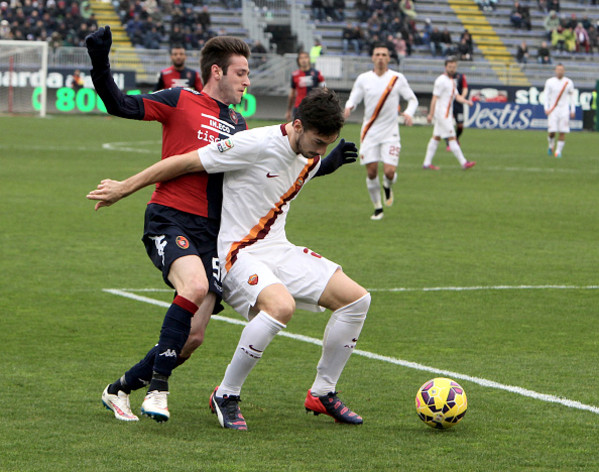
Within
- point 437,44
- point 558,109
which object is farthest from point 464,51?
point 558,109

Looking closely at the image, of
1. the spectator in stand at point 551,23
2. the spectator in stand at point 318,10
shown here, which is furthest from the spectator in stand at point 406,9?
the spectator in stand at point 551,23

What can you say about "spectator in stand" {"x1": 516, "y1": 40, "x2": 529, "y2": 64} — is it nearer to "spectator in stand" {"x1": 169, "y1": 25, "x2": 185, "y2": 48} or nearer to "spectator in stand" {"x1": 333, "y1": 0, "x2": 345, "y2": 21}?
"spectator in stand" {"x1": 333, "y1": 0, "x2": 345, "y2": 21}

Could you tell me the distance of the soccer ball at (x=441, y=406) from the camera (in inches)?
204

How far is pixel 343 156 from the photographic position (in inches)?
227

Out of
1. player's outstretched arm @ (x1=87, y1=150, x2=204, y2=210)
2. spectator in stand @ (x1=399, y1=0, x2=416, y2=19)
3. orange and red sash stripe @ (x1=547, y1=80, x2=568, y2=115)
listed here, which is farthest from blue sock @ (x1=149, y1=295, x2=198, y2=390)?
spectator in stand @ (x1=399, y1=0, x2=416, y2=19)

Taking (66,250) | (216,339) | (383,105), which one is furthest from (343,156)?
(383,105)

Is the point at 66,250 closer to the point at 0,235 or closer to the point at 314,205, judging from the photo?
the point at 0,235

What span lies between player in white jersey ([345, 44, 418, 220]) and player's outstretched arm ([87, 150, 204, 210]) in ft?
30.8

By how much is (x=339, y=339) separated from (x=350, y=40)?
134 ft

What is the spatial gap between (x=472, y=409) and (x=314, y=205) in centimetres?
1041

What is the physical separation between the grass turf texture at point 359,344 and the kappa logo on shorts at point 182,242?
0.84m

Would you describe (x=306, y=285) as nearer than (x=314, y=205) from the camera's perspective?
Yes

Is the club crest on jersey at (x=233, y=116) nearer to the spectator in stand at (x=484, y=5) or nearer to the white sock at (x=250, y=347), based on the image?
the white sock at (x=250, y=347)

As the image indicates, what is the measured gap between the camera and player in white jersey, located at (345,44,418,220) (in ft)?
48.4
